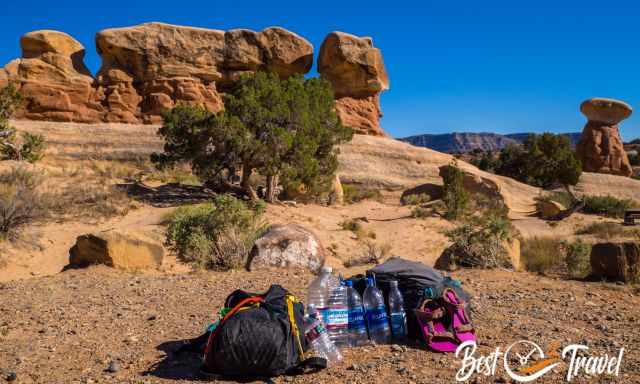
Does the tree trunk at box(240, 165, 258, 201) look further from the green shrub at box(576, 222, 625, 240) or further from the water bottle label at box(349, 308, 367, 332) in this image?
the water bottle label at box(349, 308, 367, 332)

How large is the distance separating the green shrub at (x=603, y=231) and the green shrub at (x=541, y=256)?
4933 mm

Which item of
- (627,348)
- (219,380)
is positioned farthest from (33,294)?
(627,348)

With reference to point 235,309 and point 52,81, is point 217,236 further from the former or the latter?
point 52,81

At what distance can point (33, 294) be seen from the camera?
522cm

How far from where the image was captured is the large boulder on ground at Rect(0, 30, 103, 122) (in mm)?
25391

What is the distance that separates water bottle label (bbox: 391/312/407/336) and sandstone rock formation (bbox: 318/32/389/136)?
24838 mm

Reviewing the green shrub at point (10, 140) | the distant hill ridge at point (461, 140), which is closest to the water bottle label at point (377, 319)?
the green shrub at point (10, 140)

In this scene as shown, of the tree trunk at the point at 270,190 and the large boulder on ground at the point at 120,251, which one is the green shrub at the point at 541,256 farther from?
the tree trunk at the point at 270,190

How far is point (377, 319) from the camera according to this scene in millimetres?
3688

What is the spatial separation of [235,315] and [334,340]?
84 cm

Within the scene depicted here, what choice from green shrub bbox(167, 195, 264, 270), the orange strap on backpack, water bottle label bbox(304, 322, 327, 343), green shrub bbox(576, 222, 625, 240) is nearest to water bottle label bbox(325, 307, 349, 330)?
water bottle label bbox(304, 322, 327, 343)

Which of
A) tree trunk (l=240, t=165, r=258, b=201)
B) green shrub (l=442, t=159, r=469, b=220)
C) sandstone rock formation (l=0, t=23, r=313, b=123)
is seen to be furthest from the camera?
sandstone rock formation (l=0, t=23, r=313, b=123)

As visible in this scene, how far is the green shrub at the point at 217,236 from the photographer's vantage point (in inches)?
Answer: 276

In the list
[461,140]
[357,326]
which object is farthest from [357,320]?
[461,140]
